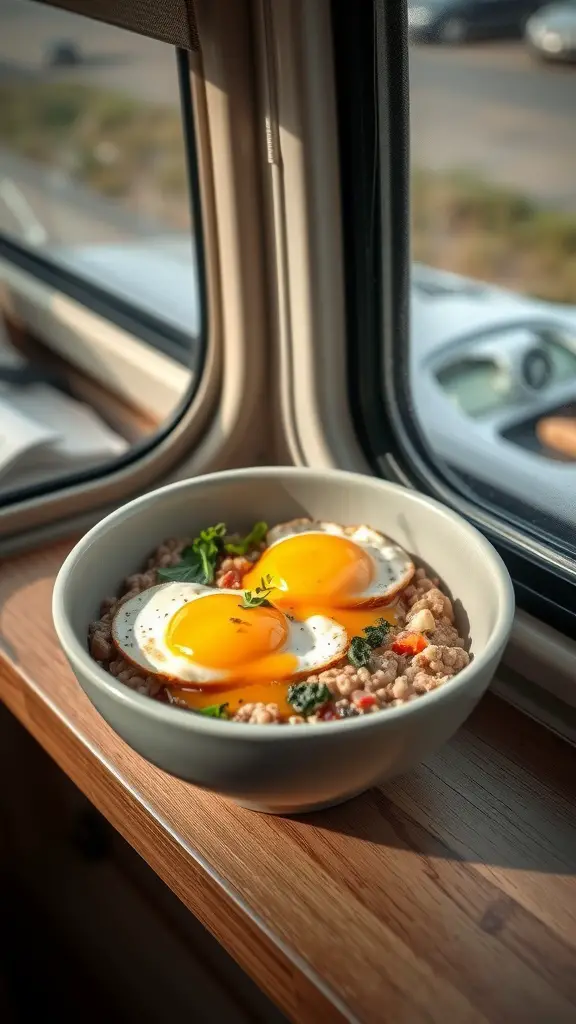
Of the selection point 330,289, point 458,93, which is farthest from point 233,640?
point 458,93

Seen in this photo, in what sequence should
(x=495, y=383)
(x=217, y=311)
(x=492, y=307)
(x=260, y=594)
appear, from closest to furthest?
(x=260, y=594) → (x=217, y=311) → (x=495, y=383) → (x=492, y=307)

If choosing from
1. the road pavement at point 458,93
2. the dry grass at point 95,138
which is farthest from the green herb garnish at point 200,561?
the dry grass at point 95,138

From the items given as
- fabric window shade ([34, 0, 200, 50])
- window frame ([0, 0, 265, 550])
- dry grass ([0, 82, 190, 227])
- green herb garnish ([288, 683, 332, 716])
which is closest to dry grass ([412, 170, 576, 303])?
dry grass ([0, 82, 190, 227])

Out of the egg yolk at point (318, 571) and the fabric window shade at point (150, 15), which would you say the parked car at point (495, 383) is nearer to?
the egg yolk at point (318, 571)

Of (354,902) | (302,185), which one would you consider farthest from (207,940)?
(302,185)

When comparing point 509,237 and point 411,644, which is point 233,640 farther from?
point 509,237

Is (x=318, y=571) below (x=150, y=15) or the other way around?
below
